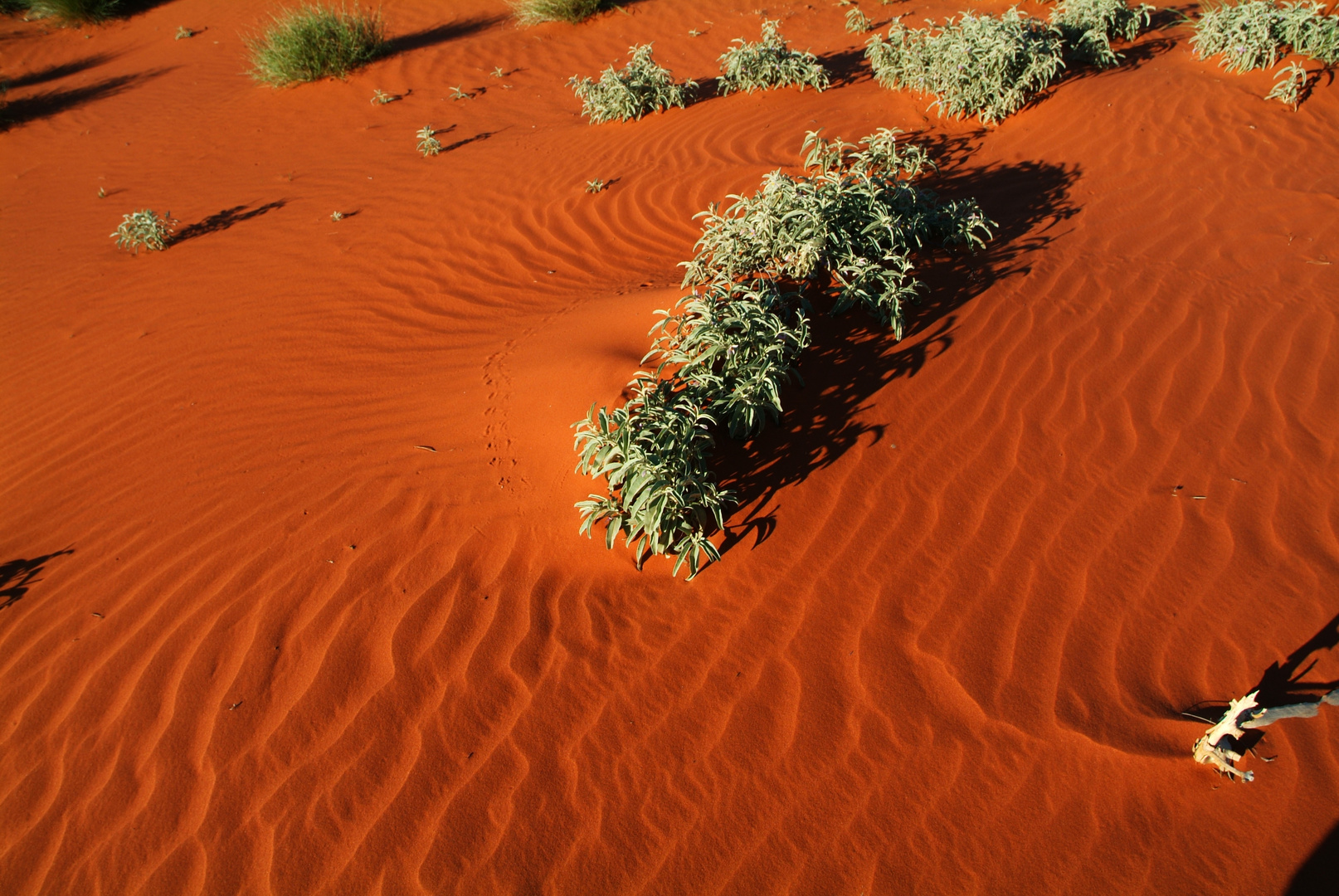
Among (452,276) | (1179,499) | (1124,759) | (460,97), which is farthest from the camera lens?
(460,97)

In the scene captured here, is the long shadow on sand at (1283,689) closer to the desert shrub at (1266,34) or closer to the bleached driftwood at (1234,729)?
the bleached driftwood at (1234,729)

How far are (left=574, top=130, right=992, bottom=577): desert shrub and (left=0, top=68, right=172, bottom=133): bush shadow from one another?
34.7 feet

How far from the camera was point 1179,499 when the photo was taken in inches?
113

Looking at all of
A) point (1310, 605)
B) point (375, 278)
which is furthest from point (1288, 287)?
point (375, 278)

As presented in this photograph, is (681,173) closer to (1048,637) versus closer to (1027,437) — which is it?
(1027,437)

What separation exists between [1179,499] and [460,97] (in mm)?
8511

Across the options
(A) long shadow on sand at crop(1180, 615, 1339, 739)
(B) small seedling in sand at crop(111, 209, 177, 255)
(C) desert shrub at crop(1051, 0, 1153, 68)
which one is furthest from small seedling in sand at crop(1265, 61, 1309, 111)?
(B) small seedling in sand at crop(111, 209, 177, 255)

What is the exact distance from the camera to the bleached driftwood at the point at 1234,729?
205 centimetres

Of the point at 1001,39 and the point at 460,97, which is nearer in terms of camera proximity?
the point at 1001,39

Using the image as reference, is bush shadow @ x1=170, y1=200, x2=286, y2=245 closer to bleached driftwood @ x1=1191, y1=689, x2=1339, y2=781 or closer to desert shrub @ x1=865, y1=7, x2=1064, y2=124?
desert shrub @ x1=865, y1=7, x2=1064, y2=124

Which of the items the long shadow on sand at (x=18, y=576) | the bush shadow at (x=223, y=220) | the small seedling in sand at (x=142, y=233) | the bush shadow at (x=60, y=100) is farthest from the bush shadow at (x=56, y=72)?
the long shadow on sand at (x=18, y=576)

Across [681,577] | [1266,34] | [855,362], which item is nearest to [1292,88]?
[1266,34]

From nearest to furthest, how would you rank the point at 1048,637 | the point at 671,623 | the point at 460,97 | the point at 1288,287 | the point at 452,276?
the point at 1048,637 → the point at 671,623 → the point at 1288,287 → the point at 452,276 → the point at 460,97

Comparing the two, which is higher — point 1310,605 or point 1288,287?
point 1288,287
